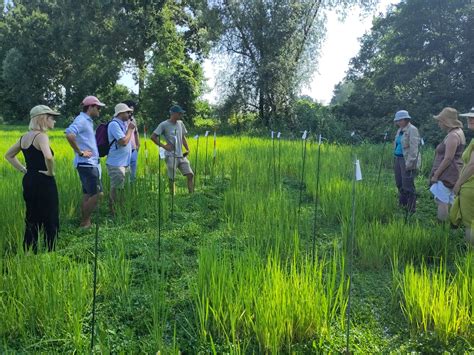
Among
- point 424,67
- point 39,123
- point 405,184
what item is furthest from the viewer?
point 424,67

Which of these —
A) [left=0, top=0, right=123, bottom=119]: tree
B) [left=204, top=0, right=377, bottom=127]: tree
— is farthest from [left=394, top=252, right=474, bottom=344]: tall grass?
[left=0, top=0, right=123, bottom=119]: tree

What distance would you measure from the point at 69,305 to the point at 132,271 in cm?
84

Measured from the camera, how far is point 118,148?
171 inches

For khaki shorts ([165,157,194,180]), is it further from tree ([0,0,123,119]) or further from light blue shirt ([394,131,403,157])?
tree ([0,0,123,119])

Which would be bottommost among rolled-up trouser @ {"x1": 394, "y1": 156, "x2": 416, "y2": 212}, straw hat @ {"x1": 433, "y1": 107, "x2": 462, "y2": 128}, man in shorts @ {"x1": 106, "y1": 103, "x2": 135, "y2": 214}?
rolled-up trouser @ {"x1": 394, "y1": 156, "x2": 416, "y2": 212}

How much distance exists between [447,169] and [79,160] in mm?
3570

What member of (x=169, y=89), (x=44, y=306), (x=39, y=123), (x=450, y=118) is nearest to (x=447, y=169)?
(x=450, y=118)

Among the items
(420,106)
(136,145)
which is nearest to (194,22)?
(420,106)

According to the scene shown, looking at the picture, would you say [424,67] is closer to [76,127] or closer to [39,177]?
[76,127]

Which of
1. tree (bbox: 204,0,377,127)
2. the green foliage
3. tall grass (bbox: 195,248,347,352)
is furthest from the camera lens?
tree (bbox: 204,0,377,127)

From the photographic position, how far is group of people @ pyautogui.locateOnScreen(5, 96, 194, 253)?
10.4 ft

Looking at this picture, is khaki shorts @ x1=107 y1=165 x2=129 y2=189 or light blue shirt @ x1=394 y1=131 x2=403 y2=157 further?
light blue shirt @ x1=394 y1=131 x2=403 y2=157

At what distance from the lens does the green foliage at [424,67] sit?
1236 cm

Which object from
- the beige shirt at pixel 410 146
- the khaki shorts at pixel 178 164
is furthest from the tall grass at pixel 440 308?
the khaki shorts at pixel 178 164
